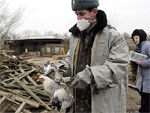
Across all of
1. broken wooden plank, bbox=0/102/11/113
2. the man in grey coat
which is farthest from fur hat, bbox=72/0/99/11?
broken wooden plank, bbox=0/102/11/113

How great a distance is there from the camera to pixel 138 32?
11.2 ft

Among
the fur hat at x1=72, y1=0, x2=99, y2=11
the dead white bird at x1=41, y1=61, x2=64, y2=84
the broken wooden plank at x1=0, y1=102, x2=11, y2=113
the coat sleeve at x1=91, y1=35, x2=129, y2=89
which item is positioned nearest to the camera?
the coat sleeve at x1=91, y1=35, x2=129, y2=89

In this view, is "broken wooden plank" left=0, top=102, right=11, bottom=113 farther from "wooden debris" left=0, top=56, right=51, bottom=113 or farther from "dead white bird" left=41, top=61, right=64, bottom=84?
"dead white bird" left=41, top=61, right=64, bottom=84

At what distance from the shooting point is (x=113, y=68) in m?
1.30

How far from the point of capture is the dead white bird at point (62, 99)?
1.67 m

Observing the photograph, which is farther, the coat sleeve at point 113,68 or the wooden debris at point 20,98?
the wooden debris at point 20,98

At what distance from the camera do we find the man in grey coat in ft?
4.26

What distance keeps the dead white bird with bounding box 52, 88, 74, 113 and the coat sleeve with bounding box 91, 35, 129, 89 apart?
0.53 meters

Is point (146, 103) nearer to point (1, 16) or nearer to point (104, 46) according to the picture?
point (104, 46)

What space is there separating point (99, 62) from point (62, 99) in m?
0.58

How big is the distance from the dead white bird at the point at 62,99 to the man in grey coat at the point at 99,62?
0.17 m

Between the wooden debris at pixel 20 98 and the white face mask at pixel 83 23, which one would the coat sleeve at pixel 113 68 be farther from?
the wooden debris at pixel 20 98

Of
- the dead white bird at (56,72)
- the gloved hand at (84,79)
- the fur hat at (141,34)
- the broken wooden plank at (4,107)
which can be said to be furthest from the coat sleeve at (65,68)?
the broken wooden plank at (4,107)

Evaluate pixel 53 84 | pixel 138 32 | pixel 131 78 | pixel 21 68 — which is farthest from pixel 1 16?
pixel 53 84
